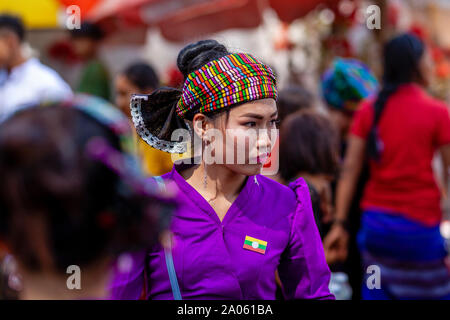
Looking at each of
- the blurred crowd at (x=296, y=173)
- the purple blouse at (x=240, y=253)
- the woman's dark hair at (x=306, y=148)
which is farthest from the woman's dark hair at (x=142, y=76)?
the purple blouse at (x=240, y=253)

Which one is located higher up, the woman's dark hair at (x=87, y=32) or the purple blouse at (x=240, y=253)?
the woman's dark hair at (x=87, y=32)

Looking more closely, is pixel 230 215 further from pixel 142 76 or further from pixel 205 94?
pixel 142 76

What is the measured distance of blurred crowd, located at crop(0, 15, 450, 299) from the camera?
3.79ft

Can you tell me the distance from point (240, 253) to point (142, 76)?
2.76m

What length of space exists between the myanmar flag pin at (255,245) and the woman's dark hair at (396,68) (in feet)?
6.44

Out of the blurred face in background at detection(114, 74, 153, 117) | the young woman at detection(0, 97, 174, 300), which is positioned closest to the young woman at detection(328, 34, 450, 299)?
the blurred face in background at detection(114, 74, 153, 117)

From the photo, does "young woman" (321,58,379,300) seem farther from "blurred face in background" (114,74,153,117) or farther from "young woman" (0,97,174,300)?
"young woman" (0,97,174,300)

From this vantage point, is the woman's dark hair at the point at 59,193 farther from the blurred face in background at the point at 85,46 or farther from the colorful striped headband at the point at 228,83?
the blurred face in background at the point at 85,46

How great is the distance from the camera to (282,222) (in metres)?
2.07

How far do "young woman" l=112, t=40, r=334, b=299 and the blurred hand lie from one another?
1.59 m

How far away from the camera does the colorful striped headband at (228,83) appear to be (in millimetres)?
1990

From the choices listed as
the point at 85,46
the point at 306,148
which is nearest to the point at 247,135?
the point at 306,148

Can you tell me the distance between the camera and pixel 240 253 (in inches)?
77.4

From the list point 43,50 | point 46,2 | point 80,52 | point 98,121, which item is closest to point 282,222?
point 98,121
